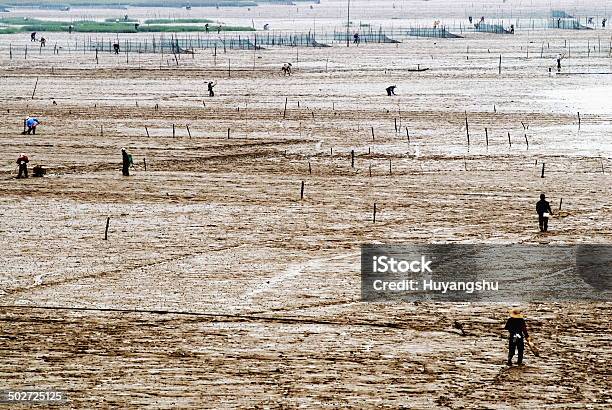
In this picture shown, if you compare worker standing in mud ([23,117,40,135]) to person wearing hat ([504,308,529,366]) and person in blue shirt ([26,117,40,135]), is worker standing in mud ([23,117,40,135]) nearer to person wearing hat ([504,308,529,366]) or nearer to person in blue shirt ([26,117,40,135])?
person in blue shirt ([26,117,40,135])

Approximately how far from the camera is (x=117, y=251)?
88.8 ft

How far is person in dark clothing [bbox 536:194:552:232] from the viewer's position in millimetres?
28328

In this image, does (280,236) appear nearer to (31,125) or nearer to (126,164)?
(126,164)

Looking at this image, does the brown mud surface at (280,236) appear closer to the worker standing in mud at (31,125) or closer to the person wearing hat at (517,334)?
the person wearing hat at (517,334)

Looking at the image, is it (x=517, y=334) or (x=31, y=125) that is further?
(x=31, y=125)

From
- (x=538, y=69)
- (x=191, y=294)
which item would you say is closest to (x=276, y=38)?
(x=538, y=69)

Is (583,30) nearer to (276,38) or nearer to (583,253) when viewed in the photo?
(276,38)

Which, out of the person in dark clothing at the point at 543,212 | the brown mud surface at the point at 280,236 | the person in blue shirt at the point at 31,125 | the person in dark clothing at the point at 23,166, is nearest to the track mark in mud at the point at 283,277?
the brown mud surface at the point at 280,236

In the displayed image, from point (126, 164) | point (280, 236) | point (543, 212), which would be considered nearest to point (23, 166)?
point (126, 164)

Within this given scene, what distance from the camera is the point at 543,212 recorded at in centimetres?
2844

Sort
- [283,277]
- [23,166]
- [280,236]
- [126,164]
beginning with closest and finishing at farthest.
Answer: [283,277] → [280,236] → [23,166] → [126,164]

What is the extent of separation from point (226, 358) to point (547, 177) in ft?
60.7

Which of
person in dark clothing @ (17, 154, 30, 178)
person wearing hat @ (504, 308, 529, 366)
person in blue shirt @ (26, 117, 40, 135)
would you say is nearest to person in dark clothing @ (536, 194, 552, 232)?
person wearing hat @ (504, 308, 529, 366)

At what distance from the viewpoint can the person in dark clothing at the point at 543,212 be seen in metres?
28.3
